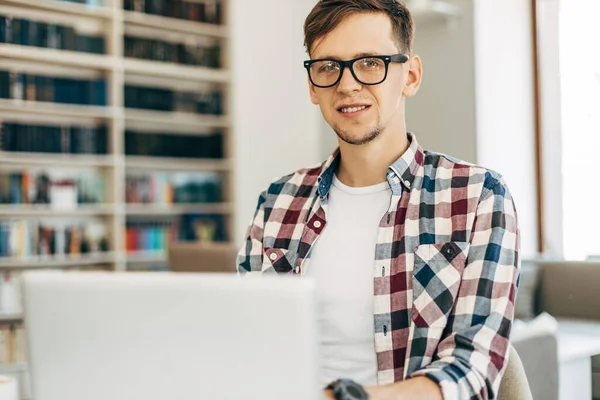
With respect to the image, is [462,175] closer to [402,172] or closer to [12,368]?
[402,172]

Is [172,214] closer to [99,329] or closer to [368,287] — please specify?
[368,287]

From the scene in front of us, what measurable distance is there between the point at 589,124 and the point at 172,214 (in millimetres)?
2910

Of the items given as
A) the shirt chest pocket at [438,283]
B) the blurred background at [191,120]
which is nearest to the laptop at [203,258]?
the blurred background at [191,120]

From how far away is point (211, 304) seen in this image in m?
0.78

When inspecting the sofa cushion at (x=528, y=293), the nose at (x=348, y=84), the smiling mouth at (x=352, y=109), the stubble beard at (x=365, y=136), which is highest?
the nose at (x=348, y=84)

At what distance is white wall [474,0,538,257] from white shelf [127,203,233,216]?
6.20ft

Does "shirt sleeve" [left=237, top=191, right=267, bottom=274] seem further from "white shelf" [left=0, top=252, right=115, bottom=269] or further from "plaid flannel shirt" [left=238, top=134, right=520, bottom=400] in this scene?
"white shelf" [left=0, top=252, right=115, bottom=269]

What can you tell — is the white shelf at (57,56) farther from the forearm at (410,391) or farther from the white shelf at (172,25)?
the forearm at (410,391)

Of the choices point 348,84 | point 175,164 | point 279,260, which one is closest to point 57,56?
point 175,164

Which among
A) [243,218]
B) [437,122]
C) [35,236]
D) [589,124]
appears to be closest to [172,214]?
[243,218]

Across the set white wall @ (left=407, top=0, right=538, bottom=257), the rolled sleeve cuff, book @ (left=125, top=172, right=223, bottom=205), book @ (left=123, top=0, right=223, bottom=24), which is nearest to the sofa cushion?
white wall @ (left=407, top=0, right=538, bottom=257)

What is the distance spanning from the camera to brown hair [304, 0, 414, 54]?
56.9 inches

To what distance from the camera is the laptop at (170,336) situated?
755mm

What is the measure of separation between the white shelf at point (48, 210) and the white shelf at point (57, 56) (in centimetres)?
91
